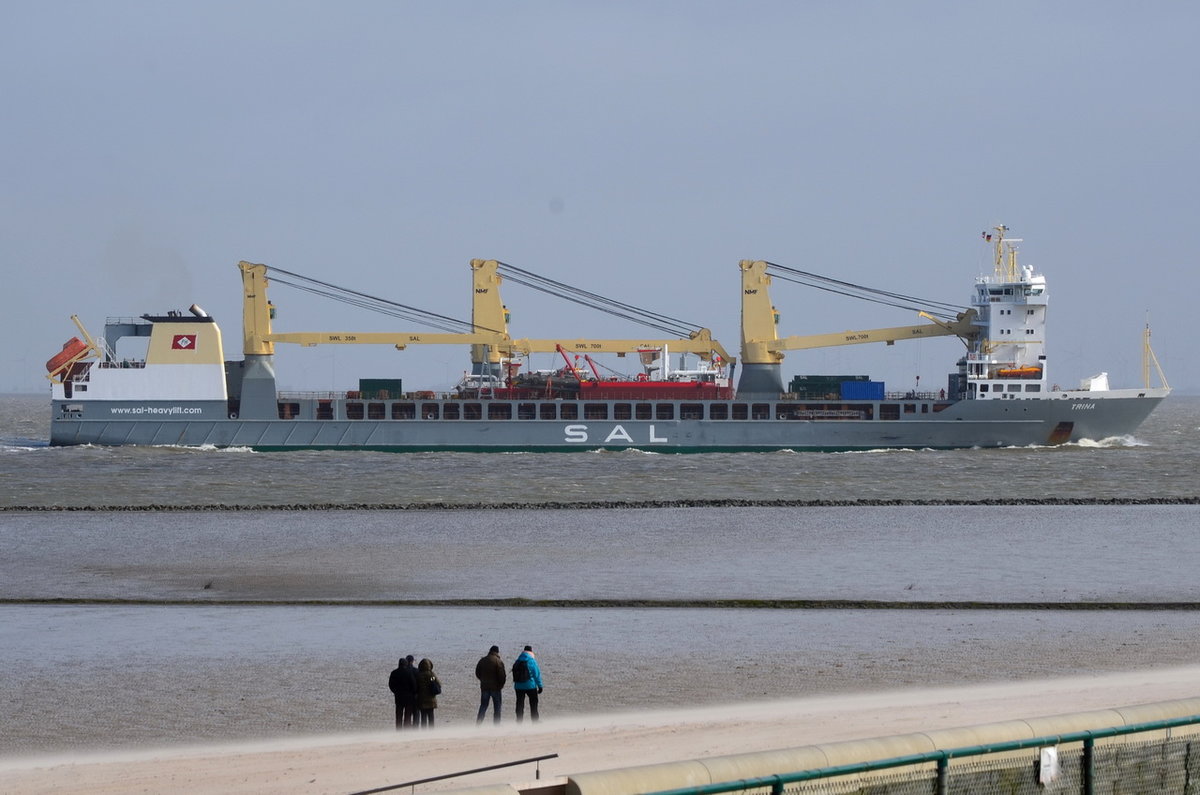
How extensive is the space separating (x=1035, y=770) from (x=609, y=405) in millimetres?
62286

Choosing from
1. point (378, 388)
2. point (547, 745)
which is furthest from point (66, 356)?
point (547, 745)

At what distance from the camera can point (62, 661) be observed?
21.4 meters

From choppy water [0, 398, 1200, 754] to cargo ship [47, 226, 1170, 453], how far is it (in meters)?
13.7

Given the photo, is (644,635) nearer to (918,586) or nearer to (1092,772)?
(918,586)

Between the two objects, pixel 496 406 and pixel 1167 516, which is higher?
pixel 496 406

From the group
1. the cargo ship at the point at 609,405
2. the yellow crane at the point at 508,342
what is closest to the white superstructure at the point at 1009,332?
the cargo ship at the point at 609,405

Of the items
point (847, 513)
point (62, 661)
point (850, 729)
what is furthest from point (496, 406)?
point (850, 729)

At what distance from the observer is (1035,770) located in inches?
452

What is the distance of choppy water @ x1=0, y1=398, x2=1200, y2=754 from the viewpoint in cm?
1942

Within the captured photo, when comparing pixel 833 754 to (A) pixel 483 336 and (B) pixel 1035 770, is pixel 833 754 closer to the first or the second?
(B) pixel 1035 770

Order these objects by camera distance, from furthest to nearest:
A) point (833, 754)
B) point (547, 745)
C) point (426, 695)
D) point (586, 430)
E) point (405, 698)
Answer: point (586, 430) → point (405, 698) → point (426, 695) → point (547, 745) → point (833, 754)

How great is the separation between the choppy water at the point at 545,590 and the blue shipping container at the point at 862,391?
1516cm

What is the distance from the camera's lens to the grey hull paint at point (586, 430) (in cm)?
7206

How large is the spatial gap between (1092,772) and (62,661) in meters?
15.7
